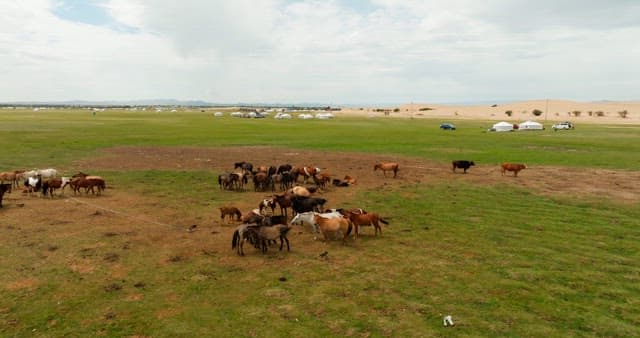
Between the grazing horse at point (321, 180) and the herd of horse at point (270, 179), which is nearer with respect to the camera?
the grazing horse at point (321, 180)

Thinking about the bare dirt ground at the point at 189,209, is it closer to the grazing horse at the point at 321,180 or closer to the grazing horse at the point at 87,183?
the grazing horse at the point at 87,183

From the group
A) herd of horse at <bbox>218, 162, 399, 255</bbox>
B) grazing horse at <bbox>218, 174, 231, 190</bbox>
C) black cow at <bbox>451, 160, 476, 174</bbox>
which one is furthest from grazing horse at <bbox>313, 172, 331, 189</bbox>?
black cow at <bbox>451, 160, 476, 174</bbox>

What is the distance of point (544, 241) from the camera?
1260cm

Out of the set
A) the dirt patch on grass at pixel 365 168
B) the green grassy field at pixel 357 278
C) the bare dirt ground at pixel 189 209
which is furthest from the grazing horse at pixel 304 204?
the dirt patch on grass at pixel 365 168

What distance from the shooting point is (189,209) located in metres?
16.7

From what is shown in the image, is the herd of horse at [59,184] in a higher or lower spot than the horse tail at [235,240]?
higher

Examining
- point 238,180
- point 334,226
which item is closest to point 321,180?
point 238,180

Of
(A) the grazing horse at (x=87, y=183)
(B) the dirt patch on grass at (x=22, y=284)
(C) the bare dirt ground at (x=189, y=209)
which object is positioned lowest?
(B) the dirt patch on grass at (x=22, y=284)

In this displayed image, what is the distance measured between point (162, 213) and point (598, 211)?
52.9 feet

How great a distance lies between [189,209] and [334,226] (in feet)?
21.9

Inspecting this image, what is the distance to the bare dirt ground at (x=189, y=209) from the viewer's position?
1266 centimetres

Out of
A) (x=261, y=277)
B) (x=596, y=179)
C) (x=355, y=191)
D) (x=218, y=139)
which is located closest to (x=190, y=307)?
(x=261, y=277)

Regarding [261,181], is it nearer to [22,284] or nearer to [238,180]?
[238,180]

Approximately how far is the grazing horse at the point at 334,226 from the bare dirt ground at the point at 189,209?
523 millimetres
